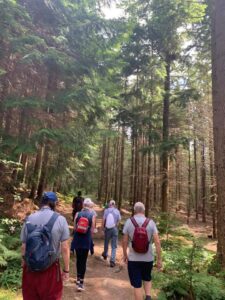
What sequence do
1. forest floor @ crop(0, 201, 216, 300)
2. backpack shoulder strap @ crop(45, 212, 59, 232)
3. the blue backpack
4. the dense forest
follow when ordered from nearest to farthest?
1. the blue backpack
2. backpack shoulder strap @ crop(45, 212, 59, 232)
3. forest floor @ crop(0, 201, 216, 300)
4. the dense forest

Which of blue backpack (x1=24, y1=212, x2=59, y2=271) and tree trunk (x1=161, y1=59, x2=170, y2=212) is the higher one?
tree trunk (x1=161, y1=59, x2=170, y2=212)

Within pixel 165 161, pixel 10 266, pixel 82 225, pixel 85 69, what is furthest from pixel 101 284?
pixel 165 161

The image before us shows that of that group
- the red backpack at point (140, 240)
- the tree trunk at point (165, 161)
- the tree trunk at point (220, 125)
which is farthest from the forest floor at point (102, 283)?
the tree trunk at point (165, 161)

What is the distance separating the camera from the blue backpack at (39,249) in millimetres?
3645

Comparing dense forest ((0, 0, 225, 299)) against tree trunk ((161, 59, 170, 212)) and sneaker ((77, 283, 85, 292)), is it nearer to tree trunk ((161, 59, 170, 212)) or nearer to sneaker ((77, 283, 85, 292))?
tree trunk ((161, 59, 170, 212))

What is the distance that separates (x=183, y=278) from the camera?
20.9 ft

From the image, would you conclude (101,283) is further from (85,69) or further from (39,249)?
(85,69)

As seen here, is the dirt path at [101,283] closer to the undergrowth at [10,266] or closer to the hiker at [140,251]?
the undergrowth at [10,266]

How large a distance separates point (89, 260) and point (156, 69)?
468 inches

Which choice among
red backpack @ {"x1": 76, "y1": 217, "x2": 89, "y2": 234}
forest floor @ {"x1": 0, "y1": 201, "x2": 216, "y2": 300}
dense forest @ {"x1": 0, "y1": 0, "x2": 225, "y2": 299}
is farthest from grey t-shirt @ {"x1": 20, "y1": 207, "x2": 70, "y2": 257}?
dense forest @ {"x1": 0, "y1": 0, "x2": 225, "y2": 299}

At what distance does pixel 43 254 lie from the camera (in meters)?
3.67

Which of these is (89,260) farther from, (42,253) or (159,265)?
(42,253)

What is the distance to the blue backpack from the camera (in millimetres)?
3645

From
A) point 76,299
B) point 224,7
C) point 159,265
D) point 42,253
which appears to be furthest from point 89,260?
point 224,7
